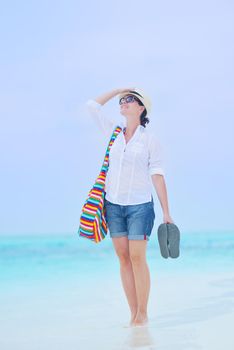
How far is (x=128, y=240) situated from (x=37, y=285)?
10.2 feet

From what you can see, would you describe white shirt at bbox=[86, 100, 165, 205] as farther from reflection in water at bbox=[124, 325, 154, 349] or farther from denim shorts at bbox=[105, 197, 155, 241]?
reflection in water at bbox=[124, 325, 154, 349]

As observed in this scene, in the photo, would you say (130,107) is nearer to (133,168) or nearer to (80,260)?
(133,168)

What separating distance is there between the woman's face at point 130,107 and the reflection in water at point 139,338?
1151 mm

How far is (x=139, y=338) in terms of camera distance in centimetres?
342

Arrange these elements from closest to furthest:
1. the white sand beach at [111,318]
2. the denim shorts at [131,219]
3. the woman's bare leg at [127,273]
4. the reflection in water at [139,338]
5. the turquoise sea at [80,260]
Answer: the reflection in water at [139,338] < the white sand beach at [111,318] < the denim shorts at [131,219] < the woman's bare leg at [127,273] < the turquoise sea at [80,260]

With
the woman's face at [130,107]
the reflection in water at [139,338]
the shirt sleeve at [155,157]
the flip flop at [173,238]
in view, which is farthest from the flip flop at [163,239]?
the woman's face at [130,107]

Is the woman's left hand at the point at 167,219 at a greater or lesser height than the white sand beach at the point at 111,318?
greater

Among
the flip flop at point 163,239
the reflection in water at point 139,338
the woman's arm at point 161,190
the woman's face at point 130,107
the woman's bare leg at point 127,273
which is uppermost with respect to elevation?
the woman's face at point 130,107

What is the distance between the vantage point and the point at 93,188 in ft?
12.1

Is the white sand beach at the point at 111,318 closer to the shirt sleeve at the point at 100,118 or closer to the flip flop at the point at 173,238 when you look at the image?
the flip flop at the point at 173,238

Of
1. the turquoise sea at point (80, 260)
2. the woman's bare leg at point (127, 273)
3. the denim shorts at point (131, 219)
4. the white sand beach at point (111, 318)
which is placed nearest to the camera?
the white sand beach at point (111, 318)

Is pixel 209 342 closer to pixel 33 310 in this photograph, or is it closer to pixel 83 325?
pixel 83 325

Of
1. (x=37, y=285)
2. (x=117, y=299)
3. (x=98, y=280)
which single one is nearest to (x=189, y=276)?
(x=98, y=280)

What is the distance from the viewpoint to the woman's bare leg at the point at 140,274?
142 inches
